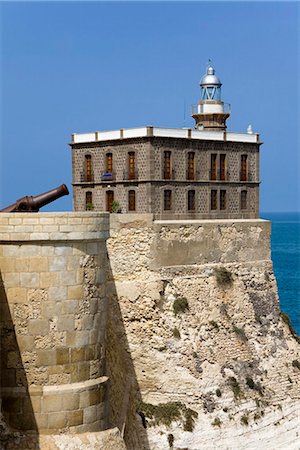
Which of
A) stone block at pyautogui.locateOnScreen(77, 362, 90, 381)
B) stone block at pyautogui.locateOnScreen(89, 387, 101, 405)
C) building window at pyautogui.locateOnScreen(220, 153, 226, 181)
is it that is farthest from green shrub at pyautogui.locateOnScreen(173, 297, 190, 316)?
stone block at pyautogui.locateOnScreen(77, 362, 90, 381)

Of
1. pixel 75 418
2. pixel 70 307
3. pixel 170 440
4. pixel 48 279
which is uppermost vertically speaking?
pixel 48 279

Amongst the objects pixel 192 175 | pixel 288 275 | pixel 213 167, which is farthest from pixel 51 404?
pixel 288 275

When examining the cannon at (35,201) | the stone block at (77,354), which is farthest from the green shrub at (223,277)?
the stone block at (77,354)

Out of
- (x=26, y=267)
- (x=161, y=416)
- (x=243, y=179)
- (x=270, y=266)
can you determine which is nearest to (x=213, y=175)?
(x=243, y=179)

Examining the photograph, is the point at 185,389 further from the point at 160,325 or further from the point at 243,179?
the point at 243,179

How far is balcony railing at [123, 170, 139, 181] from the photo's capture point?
30.1 m

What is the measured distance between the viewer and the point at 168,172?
30.4 meters

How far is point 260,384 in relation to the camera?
1156 inches

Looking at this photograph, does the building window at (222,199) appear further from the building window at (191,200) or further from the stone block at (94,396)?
the stone block at (94,396)

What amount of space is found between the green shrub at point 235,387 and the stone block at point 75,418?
39.1 ft

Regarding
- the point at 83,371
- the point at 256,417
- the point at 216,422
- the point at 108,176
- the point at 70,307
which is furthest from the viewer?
the point at 108,176

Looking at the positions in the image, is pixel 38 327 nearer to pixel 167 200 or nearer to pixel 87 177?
pixel 167 200

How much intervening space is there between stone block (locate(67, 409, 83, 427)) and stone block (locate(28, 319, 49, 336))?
1732mm

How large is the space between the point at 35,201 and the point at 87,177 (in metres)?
11.1
